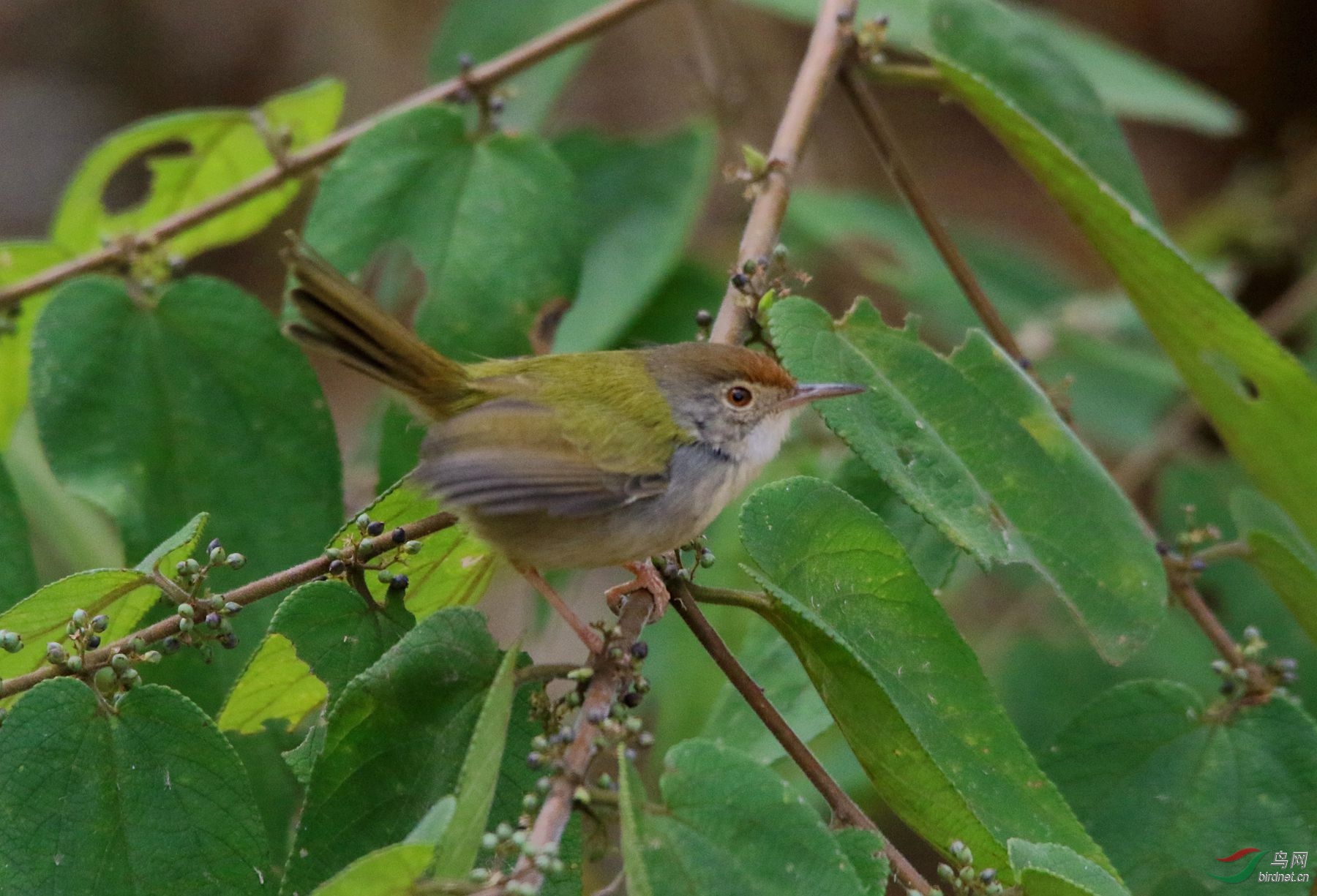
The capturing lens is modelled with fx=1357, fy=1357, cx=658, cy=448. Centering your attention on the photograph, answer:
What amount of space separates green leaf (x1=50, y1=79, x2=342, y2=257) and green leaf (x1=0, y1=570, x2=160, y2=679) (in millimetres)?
1355

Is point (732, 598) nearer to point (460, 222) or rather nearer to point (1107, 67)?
point (460, 222)

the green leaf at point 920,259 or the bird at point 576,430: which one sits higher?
the green leaf at point 920,259

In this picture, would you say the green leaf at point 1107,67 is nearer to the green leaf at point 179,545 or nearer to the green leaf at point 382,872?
the green leaf at point 179,545

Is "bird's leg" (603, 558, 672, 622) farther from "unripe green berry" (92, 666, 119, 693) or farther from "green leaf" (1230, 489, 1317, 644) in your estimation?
"green leaf" (1230, 489, 1317, 644)

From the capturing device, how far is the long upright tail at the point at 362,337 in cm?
252

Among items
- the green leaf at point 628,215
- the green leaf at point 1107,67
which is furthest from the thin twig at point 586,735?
the green leaf at point 1107,67

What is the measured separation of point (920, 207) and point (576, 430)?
0.90m

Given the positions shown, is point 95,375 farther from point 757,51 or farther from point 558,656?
point 757,51

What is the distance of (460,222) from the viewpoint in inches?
115

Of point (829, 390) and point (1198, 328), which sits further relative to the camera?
point (1198, 328)

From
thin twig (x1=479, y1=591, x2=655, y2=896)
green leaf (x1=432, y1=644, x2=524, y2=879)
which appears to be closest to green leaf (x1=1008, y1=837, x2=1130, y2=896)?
thin twig (x1=479, y1=591, x2=655, y2=896)

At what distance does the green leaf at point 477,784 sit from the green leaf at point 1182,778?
1.16 metres

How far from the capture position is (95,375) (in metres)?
2.72

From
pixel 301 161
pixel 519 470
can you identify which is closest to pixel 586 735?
pixel 519 470
